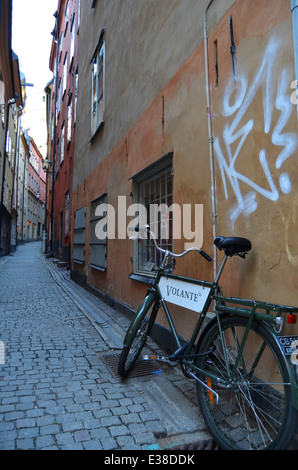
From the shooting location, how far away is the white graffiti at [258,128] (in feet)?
7.35

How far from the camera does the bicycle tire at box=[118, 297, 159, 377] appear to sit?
10.3ft

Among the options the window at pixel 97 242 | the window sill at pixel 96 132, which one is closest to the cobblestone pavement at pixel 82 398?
the window at pixel 97 242

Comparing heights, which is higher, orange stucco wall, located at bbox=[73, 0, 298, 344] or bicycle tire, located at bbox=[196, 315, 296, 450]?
orange stucco wall, located at bbox=[73, 0, 298, 344]

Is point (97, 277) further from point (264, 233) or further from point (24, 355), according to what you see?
point (264, 233)

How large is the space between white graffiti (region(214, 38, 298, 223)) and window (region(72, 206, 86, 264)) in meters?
6.98

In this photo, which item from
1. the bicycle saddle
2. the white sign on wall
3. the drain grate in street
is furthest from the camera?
the drain grate in street

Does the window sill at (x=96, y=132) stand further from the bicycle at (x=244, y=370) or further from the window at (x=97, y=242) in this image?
the bicycle at (x=244, y=370)

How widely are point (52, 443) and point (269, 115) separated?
2614mm

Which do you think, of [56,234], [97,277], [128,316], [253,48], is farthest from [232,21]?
[56,234]

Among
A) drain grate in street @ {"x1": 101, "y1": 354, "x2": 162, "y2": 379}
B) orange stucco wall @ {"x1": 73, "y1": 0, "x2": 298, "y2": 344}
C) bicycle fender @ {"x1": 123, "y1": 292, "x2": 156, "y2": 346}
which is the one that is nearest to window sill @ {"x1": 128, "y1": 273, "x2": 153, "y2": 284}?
orange stucco wall @ {"x1": 73, "y1": 0, "x2": 298, "y2": 344}

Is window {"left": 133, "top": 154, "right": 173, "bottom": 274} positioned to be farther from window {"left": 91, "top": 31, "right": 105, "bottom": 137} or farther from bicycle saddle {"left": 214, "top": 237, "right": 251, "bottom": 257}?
window {"left": 91, "top": 31, "right": 105, "bottom": 137}

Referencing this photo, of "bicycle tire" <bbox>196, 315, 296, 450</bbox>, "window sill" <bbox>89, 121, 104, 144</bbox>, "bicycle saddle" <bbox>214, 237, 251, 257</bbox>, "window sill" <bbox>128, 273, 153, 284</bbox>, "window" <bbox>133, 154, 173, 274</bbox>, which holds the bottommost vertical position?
"bicycle tire" <bbox>196, 315, 296, 450</bbox>

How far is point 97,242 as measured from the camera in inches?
308

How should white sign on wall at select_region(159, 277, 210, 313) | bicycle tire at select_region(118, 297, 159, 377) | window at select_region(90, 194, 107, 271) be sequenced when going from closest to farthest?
white sign on wall at select_region(159, 277, 210, 313), bicycle tire at select_region(118, 297, 159, 377), window at select_region(90, 194, 107, 271)
